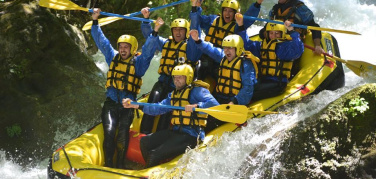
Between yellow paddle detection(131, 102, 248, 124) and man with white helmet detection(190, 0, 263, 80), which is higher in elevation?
man with white helmet detection(190, 0, 263, 80)

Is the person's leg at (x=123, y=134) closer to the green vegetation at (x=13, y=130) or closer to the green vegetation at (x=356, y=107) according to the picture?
the green vegetation at (x=13, y=130)

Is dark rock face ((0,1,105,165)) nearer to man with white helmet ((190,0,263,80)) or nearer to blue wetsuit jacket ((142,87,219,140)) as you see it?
man with white helmet ((190,0,263,80))

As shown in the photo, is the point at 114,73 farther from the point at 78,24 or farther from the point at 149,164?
the point at 78,24

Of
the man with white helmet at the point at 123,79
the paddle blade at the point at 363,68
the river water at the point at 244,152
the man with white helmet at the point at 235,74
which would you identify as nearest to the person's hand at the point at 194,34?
the man with white helmet at the point at 235,74

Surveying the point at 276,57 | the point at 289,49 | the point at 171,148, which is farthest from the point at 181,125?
the point at 289,49

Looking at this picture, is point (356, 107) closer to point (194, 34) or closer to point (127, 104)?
point (194, 34)

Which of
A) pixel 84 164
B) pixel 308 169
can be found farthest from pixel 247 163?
pixel 84 164

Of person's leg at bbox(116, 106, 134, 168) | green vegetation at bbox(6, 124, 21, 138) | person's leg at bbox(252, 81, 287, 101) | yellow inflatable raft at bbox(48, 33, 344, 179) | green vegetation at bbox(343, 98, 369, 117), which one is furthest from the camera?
green vegetation at bbox(6, 124, 21, 138)

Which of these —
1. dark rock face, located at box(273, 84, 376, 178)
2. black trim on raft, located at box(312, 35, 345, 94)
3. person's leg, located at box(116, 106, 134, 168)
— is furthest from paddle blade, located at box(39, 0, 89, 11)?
dark rock face, located at box(273, 84, 376, 178)

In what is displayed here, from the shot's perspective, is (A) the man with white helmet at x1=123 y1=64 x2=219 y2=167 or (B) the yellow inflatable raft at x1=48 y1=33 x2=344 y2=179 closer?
(B) the yellow inflatable raft at x1=48 y1=33 x2=344 y2=179

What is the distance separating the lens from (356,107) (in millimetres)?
4090

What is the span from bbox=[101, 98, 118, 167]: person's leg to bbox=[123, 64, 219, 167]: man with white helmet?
15.8 inches

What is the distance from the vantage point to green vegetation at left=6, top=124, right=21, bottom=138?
21.3ft

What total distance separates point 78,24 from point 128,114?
3.55 m
